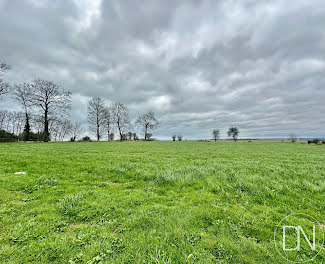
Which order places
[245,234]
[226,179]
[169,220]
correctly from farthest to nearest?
[226,179] → [169,220] → [245,234]

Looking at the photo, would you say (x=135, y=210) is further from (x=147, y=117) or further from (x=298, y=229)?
(x=147, y=117)

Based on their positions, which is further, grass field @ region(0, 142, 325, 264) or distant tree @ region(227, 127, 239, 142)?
distant tree @ region(227, 127, 239, 142)

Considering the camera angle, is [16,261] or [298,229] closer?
[16,261]

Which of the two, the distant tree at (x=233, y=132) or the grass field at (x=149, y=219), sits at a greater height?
the distant tree at (x=233, y=132)

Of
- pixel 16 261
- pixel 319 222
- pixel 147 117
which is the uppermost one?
pixel 147 117

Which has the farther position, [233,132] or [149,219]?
[233,132]

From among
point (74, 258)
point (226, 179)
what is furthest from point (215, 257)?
point (226, 179)

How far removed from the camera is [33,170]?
854cm

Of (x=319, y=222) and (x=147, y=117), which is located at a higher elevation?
(x=147, y=117)

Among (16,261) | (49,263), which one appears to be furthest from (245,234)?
(16,261)

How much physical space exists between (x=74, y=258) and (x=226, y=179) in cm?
728

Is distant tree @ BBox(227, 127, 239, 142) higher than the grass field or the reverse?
higher

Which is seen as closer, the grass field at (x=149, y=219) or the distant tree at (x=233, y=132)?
the grass field at (x=149, y=219)

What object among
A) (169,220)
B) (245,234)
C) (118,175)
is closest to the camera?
(245,234)
